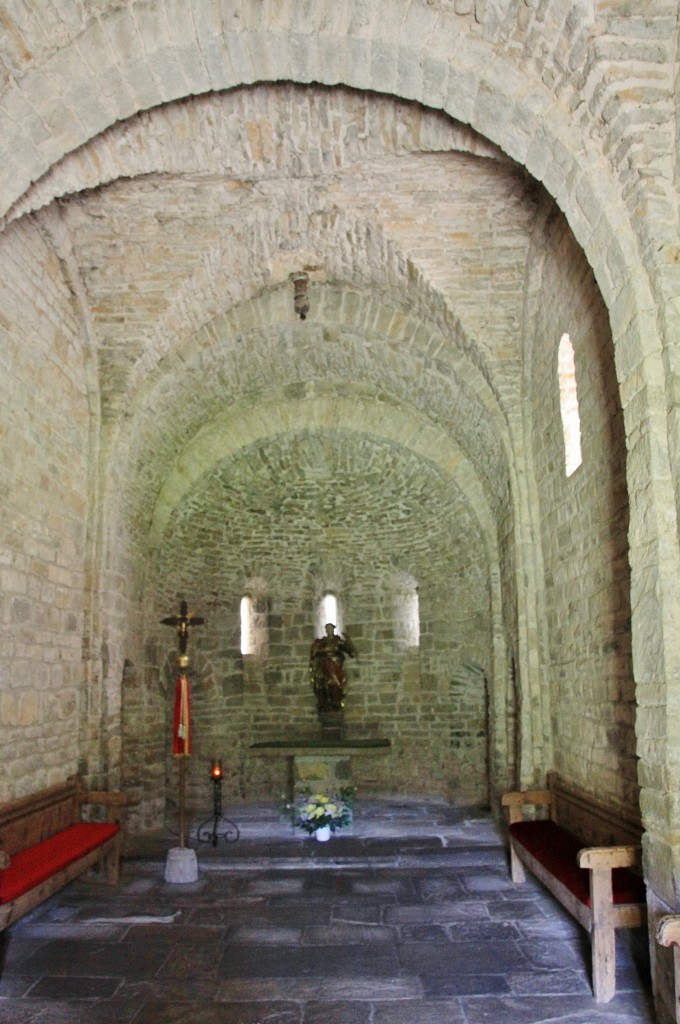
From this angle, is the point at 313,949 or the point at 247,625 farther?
the point at 247,625

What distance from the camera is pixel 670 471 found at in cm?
439

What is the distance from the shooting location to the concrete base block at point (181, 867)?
781 cm

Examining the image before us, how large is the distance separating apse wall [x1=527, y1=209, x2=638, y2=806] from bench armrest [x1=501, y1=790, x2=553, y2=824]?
278 mm

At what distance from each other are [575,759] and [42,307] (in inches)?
237

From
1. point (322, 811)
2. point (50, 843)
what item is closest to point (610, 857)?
point (50, 843)

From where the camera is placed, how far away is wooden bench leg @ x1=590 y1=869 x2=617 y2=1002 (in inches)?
190

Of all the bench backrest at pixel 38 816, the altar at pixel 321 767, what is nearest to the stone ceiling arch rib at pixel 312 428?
the altar at pixel 321 767

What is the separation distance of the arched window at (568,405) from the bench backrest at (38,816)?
5.20 m

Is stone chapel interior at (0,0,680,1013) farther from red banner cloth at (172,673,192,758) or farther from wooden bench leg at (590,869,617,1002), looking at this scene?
red banner cloth at (172,673,192,758)

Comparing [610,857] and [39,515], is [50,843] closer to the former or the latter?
[39,515]

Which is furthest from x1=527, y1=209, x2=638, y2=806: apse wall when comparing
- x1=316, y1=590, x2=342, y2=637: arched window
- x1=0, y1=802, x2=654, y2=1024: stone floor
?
x1=316, y1=590, x2=342, y2=637: arched window

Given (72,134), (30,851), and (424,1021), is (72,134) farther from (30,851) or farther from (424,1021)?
(424,1021)

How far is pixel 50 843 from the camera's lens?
270 inches

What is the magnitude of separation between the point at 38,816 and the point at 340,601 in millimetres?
6864
